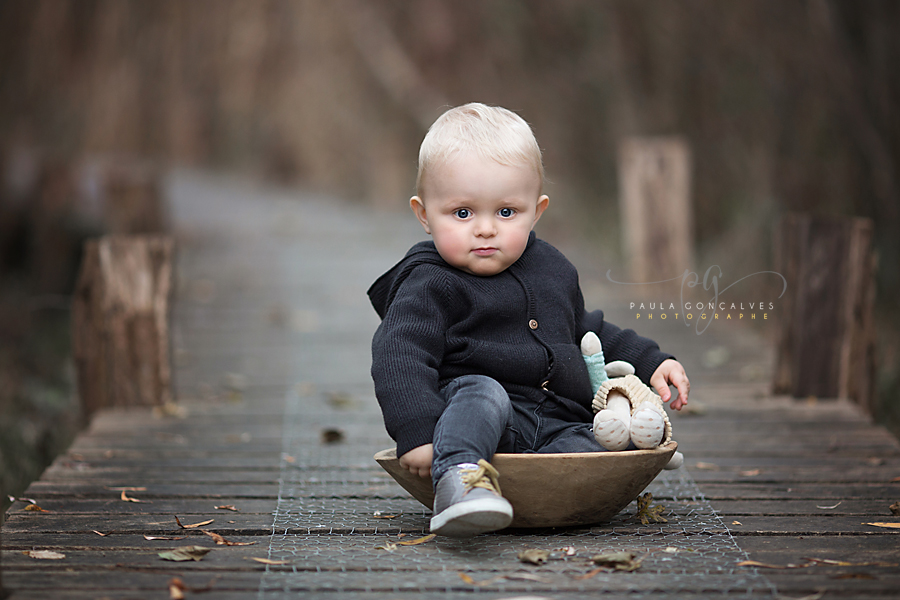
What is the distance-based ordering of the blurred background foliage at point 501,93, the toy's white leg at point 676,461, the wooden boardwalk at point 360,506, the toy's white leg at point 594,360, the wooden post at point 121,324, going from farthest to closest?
the blurred background foliage at point 501,93 < the wooden post at point 121,324 < the toy's white leg at point 594,360 < the toy's white leg at point 676,461 < the wooden boardwalk at point 360,506

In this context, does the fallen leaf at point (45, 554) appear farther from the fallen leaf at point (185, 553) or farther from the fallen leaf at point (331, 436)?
the fallen leaf at point (331, 436)

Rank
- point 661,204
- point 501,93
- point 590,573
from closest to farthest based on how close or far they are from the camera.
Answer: point 590,573 < point 661,204 < point 501,93

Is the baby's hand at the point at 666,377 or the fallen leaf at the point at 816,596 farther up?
the baby's hand at the point at 666,377


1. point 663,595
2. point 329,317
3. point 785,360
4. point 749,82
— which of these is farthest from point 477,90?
point 663,595

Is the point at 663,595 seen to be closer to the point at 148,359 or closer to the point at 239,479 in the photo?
the point at 239,479

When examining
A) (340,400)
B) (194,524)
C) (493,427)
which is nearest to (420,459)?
(493,427)

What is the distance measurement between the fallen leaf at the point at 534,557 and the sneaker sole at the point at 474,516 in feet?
0.42

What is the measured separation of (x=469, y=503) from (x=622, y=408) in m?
0.58

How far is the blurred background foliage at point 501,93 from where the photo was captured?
6065 millimetres

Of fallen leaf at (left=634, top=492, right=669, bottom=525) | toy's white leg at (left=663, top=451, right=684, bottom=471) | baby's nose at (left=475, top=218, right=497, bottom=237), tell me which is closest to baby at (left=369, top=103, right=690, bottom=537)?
baby's nose at (left=475, top=218, right=497, bottom=237)

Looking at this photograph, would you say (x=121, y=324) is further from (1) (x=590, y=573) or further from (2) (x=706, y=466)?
(1) (x=590, y=573)

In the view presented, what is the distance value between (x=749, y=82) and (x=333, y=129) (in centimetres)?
861

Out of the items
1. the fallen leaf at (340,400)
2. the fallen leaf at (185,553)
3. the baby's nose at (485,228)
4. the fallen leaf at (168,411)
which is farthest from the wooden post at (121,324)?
the baby's nose at (485,228)

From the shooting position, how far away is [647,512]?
8.02 ft
